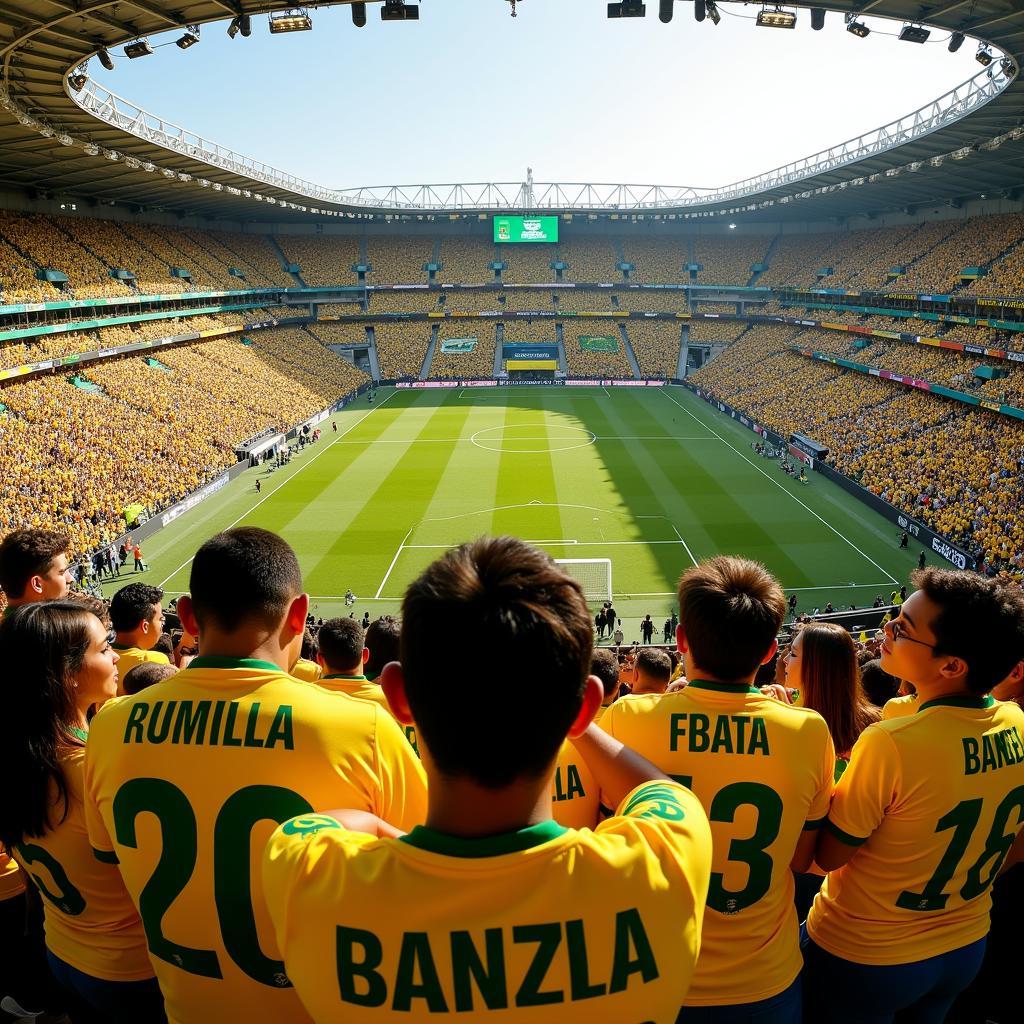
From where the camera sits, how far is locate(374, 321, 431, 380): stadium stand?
7525cm

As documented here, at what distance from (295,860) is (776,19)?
989 inches

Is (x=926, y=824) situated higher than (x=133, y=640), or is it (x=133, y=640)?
(x=926, y=824)

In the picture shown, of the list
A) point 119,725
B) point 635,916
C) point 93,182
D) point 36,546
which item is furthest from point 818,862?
point 93,182

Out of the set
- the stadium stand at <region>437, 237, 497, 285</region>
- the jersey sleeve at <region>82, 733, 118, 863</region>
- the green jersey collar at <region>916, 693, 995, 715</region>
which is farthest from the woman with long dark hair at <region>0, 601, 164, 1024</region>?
the stadium stand at <region>437, 237, 497, 285</region>

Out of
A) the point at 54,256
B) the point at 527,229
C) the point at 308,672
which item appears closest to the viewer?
the point at 308,672

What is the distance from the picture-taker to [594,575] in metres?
27.8

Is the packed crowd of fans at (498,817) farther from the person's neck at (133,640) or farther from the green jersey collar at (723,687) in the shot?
the person's neck at (133,640)

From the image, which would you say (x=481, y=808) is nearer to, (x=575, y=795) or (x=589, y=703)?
(x=589, y=703)

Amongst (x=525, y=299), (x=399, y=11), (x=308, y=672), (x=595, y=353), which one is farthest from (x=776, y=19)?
(x=525, y=299)

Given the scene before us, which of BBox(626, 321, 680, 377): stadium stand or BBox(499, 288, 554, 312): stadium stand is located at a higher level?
BBox(499, 288, 554, 312): stadium stand

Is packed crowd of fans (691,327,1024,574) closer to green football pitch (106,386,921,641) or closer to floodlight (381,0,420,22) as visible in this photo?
green football pitch (106,386,921,641)

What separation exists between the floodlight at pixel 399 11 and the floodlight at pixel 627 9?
5145mm

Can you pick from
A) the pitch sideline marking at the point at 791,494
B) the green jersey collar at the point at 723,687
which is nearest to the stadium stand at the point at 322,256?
the pitch sideline marking at the point at 791,494

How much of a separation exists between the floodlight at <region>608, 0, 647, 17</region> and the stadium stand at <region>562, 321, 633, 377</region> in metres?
55.4
